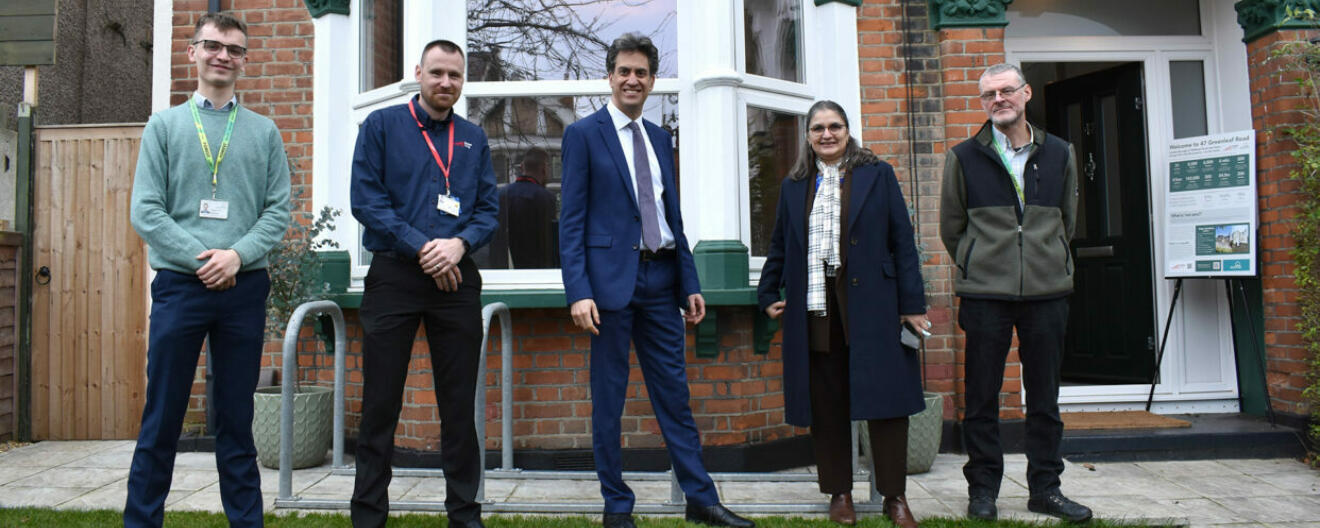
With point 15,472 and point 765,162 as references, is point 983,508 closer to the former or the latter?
point 765,162

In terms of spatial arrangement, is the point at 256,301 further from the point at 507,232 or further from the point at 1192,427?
the point at 1192,427

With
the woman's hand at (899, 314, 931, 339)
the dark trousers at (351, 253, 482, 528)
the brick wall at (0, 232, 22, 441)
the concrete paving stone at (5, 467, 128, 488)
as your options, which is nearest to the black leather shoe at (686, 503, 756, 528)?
the dark trousers at (351, 253, 482, 528)

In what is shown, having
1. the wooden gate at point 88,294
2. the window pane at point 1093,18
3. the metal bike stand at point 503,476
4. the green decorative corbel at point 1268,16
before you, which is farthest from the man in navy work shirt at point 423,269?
the green decorative corbel at point 1268,16

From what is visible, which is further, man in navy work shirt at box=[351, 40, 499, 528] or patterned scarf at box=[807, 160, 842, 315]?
patterned scarf at box=[807, 160, 842, 315]

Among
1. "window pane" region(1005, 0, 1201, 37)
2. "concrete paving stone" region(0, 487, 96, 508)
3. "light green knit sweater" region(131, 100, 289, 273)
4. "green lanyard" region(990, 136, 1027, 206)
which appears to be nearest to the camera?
"light green knit sweater" region(131, 100, 289, 273)

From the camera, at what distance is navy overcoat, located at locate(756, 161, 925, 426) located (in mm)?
3176

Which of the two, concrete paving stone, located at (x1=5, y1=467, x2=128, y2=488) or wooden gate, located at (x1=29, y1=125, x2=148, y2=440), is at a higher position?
wooden gate, located at (x1=29, y1=125, x2=148, y2=440)

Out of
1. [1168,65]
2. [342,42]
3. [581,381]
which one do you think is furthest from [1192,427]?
[342,42]

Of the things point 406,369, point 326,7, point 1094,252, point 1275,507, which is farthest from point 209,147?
point 1094,252

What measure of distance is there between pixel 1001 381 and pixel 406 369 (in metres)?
2.39

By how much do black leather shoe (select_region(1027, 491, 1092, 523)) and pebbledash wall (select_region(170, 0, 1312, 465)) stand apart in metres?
1.19

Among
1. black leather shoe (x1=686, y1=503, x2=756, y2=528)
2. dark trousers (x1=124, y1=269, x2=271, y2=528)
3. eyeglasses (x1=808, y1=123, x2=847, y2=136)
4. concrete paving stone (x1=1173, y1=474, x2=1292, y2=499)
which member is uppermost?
eyeglasses (x1=808, y1=123, x2=847, y2=136)

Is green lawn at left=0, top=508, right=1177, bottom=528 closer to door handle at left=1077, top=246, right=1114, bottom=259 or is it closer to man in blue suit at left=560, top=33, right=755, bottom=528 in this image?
man in blue suit at left=560, top=33, right=755, bottom=528

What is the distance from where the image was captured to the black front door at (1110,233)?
17.8 feet
